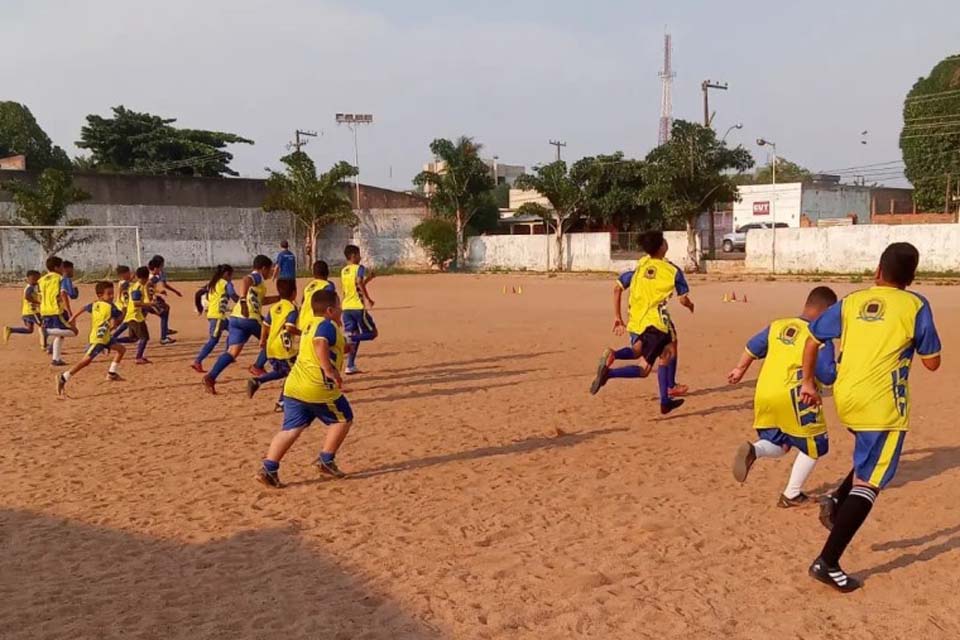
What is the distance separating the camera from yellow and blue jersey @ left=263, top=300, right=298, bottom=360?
8250 millimetres

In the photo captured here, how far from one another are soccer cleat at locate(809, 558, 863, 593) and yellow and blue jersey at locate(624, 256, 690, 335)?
154 inches

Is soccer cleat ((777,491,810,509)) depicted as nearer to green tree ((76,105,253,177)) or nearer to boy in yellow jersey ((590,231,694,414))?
boy in yellow jersey ((590,231,694,414))

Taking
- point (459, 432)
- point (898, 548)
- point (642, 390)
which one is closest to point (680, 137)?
point (642, 390)

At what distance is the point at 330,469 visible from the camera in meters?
6.11

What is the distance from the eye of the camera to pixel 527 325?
55.4 feet

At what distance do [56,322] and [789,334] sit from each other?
421 inches

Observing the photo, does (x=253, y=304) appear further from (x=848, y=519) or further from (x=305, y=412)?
(x=848, y=519)

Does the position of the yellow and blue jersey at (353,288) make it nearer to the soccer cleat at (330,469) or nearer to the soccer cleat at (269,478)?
the soccer cleat at (330,469)

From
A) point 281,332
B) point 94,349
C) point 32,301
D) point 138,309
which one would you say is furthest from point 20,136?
point 281,332

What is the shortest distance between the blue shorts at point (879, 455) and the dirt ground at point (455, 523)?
0.62m

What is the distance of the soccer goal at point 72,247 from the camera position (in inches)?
1324

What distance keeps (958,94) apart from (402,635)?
59497 mm

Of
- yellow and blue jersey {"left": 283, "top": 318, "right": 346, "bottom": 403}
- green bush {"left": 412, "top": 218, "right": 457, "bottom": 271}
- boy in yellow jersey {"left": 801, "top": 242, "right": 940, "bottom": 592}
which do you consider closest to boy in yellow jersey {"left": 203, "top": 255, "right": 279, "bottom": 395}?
yellow and blue jersey {"left": 283, "top": 318, "right": 346, "bottom": 403}

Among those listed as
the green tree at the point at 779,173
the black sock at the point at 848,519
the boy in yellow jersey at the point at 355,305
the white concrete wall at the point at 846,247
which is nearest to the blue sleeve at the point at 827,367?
the black sock at the point at 848,519
